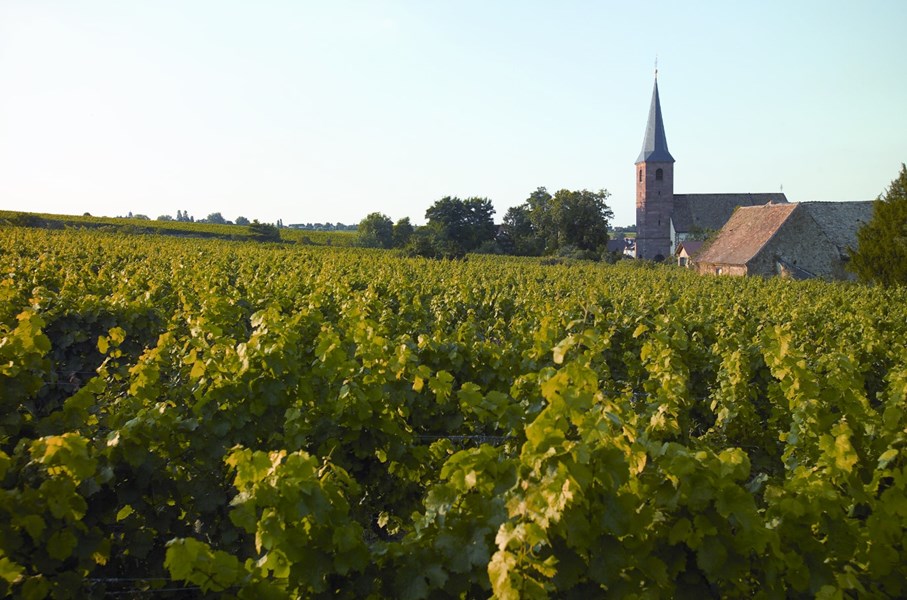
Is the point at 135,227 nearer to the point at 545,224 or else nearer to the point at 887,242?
the point at 545,224

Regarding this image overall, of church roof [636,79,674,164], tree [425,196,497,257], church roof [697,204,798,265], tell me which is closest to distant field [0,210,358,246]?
tree [425,196,497,257]

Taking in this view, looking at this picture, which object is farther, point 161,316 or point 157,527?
point 161,316

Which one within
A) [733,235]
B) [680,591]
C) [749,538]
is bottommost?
[680,591]

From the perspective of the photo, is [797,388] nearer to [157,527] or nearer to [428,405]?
[428,405]

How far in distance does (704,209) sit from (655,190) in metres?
5.68

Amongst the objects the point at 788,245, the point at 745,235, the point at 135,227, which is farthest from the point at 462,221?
the point at 788,245

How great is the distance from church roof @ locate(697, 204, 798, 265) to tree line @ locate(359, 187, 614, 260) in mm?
17050

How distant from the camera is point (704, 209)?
67875mm

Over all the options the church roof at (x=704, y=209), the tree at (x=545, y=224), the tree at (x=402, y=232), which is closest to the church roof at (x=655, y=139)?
the church roof at (x=704, y=209)

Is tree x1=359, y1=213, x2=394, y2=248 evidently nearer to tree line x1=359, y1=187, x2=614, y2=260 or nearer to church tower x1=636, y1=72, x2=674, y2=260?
tree line x1=359, y1=187, x2=614, y2=260

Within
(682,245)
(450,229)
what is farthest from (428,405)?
(450,229)

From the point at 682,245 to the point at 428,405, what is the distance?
50.6m

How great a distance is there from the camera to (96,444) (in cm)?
352

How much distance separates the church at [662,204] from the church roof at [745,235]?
81.5 feet
